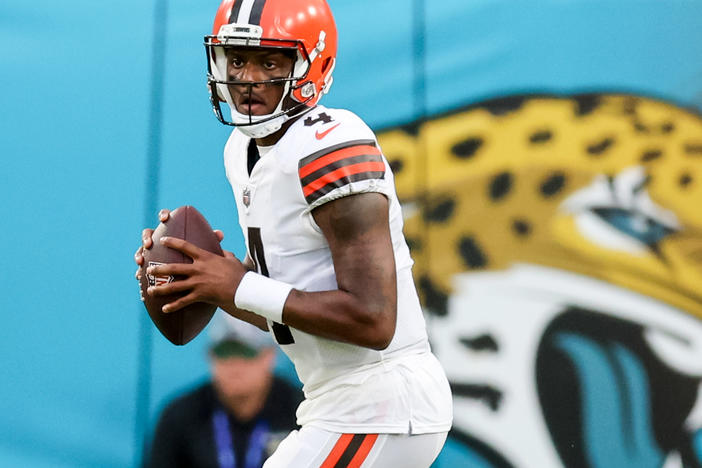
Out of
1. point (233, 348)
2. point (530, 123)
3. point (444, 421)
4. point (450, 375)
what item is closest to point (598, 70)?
point (530, 123)

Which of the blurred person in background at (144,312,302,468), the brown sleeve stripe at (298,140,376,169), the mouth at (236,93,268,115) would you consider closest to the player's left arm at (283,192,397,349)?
the brown sleeve stripe at (298,140,376,169)

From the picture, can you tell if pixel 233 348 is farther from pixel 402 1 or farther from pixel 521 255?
pixel 402 1

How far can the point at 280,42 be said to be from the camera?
2.26m

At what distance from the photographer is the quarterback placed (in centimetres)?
208

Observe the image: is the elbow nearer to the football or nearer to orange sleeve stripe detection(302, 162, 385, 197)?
orange sleeve stripe detection(302, 162, 385, 197)

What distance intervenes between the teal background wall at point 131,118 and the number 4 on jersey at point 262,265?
1585 millimetres

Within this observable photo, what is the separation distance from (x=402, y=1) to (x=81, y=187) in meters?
1.45

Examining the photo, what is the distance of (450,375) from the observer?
150 inches

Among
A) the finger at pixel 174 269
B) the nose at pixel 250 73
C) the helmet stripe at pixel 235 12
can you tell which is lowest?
the finger at pixel 174 269

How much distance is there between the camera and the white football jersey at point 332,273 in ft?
6.98

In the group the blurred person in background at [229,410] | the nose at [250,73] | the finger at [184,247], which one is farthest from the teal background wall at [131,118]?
the finger at [184,247]

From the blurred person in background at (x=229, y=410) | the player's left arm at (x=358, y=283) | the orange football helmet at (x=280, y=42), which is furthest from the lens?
the blurred person in background at (x=229, y=410)

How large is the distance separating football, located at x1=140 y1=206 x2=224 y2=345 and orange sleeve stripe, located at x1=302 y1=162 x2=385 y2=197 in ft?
1.14

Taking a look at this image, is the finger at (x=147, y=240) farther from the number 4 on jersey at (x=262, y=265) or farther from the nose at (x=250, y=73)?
the nose at (x=250, y=73)
